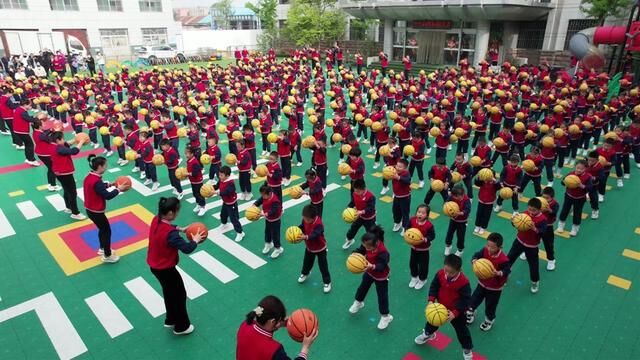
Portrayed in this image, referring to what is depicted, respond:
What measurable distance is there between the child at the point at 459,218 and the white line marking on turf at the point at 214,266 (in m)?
3.74

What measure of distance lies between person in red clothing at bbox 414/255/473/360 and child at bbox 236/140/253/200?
5.45m

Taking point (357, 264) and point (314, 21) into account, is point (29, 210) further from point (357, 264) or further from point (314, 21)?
point (314, 21)

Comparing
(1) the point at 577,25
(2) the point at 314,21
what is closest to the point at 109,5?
(2) the point at 314,21

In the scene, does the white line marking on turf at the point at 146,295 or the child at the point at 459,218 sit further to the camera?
the child at the point at 459,218

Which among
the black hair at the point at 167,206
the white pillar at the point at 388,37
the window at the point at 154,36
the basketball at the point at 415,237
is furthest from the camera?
the window at the point at 154,36

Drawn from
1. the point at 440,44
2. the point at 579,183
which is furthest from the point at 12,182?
the point at 440,44

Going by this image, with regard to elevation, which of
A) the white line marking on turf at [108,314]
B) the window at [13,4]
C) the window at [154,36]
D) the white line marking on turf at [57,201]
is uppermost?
the window at [13,4]

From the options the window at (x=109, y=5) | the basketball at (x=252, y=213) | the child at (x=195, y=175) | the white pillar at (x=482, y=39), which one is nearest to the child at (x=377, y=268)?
the basketball at (x=252, y=213)

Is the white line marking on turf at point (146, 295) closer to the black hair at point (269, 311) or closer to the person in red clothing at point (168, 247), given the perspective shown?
the person in red clothing at point (168, 247)

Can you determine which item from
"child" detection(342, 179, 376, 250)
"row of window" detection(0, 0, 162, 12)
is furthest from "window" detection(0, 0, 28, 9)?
"child" detection(342, 179, 376, 250)

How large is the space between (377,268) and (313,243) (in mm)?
1256

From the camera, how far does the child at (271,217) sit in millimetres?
6828

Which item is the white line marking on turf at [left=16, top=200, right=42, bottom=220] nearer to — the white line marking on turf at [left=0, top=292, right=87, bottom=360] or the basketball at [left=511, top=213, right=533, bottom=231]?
the white line marking on turf at [left=0, top=292, right=87, bottom=360]

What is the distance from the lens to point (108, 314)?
5.96 m
